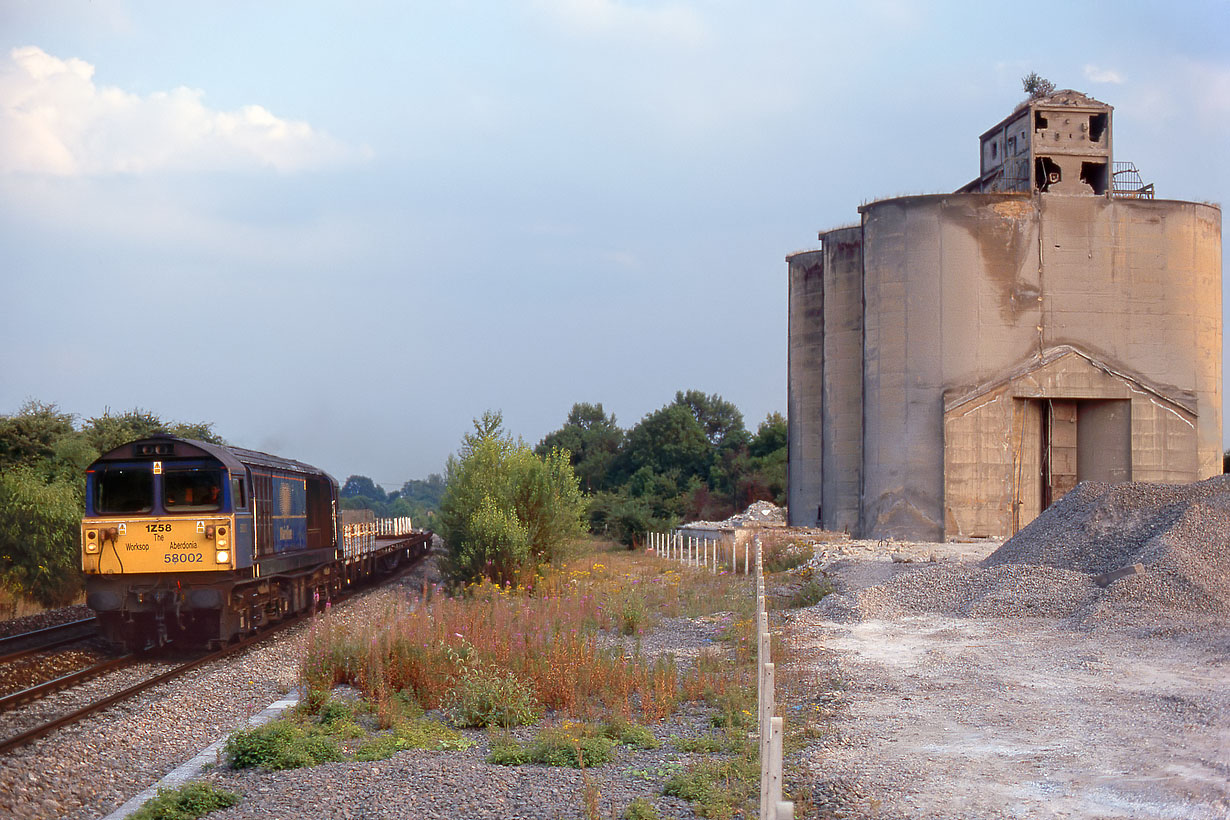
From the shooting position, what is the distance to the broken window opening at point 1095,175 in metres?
44.3

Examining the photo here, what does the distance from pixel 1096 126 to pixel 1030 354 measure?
11.6 metres

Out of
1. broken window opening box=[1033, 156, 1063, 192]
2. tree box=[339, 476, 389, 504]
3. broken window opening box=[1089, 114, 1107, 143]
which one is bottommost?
tree box=[339, 476, 389, 504]

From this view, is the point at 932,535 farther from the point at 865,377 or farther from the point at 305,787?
the point at 305,787

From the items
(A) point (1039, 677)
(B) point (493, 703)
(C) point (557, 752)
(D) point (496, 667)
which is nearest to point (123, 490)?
(D) point (496, 667)

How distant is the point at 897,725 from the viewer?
10.2m

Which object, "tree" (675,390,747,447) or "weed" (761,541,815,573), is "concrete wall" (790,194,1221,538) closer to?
"weed" (761,541,815,573)

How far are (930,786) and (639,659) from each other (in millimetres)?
5989

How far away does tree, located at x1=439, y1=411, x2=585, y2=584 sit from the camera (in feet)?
80.1

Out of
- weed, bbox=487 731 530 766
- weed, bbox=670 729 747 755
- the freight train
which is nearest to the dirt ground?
weed, bbox=670 729 747 755

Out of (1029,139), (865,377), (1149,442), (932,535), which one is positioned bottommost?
(932,535)

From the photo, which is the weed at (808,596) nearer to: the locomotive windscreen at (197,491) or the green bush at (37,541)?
the locomotive windscreen at (197,491)

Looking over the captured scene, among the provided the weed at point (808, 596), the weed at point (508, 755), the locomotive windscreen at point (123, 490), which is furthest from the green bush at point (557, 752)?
the weed at point (808, 596)

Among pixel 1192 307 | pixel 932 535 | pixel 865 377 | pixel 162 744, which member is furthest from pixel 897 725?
pixel 1192 307

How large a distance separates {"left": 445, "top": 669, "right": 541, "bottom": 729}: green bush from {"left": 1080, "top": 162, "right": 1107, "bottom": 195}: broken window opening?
40551 millimetres
